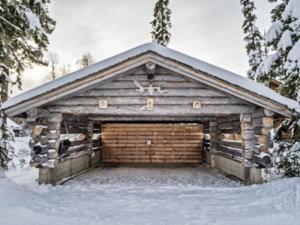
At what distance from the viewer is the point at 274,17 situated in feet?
32.7

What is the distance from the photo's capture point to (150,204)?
242 inches

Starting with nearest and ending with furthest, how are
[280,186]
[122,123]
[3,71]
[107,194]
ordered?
[280,186] < [107,194] < [3,71] < [122,123]

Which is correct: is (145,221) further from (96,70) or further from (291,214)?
(96,70)

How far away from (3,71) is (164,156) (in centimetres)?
892

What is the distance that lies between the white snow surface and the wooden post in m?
0.62

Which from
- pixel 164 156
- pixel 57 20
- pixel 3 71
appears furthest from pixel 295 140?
pixel 57 20

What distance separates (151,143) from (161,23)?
18154mm

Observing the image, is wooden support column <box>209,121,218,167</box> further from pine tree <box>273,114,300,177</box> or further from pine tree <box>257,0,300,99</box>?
pine tree <box>257,0,300,99</box>

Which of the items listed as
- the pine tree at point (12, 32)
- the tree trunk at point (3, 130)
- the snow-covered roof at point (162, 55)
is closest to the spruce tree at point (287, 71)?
the snow-covered roof at point (162, 55)

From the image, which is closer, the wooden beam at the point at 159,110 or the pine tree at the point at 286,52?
the pine tree at the point at 286,52

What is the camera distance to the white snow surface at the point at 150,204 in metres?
4.89

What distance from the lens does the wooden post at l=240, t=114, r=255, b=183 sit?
8312mm

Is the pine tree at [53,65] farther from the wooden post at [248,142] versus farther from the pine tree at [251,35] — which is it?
the wooden post at [248,142]

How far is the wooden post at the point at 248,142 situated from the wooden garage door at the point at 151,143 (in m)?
6.95
